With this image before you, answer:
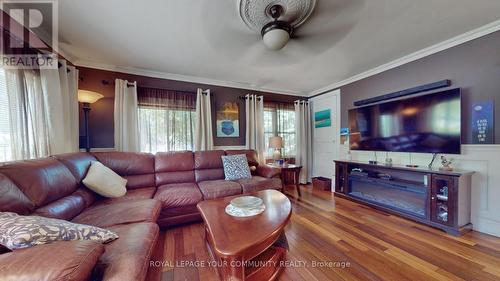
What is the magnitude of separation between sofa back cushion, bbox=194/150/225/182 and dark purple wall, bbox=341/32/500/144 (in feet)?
10.1

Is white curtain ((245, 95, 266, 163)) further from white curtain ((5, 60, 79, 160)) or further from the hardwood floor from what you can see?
white curtain ((5, 60, 79, 160))

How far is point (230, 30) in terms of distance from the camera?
1.96 meters

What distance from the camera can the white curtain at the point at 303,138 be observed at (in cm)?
441

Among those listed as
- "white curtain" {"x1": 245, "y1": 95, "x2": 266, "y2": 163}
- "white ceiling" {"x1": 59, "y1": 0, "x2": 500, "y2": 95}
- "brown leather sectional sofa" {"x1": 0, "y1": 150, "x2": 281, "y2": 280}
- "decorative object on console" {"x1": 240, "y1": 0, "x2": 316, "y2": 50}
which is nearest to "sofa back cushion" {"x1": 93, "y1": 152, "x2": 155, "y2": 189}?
"brown leather sectional sofa" {"x1": 0, "y1": 150, "x2": 281, "y2": 280}

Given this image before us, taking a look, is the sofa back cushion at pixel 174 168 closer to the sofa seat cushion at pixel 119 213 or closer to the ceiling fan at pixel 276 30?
the sofa seat cushion at pixel 119 213

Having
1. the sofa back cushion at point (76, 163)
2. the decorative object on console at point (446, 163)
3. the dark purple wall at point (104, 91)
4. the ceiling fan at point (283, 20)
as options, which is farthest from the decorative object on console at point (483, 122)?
the sofa back cushion at point (76, 163)

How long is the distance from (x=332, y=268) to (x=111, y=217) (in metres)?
1.85

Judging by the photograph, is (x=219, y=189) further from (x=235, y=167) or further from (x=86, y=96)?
(x=86, y=96)

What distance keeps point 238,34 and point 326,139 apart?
3.12 meters

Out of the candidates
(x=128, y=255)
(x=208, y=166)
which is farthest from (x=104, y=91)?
(x=128, y=255)

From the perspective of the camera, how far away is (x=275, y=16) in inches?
63.4

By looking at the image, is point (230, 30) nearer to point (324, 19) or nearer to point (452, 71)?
point (324, 19)

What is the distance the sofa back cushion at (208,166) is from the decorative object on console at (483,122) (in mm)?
3249

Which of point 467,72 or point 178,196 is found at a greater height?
point 467,72
